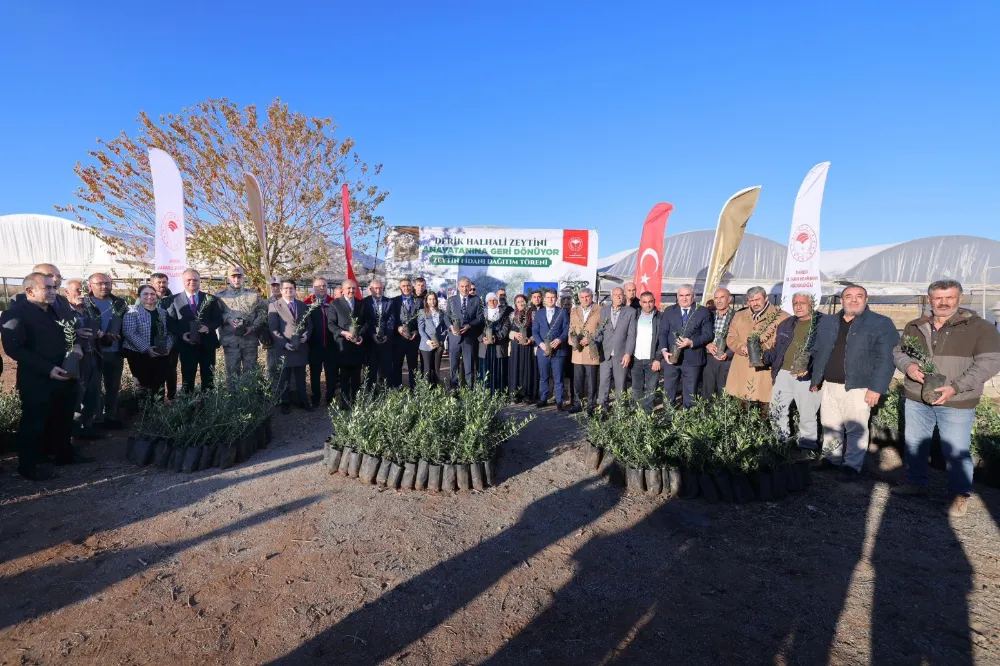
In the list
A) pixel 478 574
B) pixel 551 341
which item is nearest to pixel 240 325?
pixel 551 341

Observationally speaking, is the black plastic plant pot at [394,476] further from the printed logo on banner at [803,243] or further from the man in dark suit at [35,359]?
the printed logo on banner at [803,243]

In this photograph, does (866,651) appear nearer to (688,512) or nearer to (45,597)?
(688,512)

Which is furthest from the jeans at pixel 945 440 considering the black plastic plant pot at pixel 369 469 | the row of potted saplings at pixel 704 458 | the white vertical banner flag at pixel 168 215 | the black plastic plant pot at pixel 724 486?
the white vertical banner flag at pixel 168 215

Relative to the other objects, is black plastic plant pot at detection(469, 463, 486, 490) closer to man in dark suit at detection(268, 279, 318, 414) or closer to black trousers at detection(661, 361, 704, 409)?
black trousers at detection(661, 361, 704, 409)

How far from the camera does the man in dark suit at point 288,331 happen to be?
6.82 m

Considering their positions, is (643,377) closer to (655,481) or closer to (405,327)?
(655,481)

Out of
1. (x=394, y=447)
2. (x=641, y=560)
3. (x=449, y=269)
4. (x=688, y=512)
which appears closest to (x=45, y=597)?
(x=394, y=447)

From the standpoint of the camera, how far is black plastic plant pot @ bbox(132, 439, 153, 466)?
16.1 feet

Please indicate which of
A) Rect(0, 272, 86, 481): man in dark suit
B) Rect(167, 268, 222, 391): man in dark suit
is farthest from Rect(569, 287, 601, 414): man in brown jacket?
Rect(0, 272, 86, 481): man in dark suit

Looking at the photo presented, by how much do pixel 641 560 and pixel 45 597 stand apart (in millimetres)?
3628

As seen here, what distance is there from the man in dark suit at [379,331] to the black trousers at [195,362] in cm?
208

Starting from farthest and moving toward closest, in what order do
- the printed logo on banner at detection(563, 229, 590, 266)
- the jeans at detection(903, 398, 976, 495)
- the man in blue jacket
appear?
the printed logo on banner at detection(563, 229, 590, 266), the man in blue jacket, the jeans at detection(903, 398, 976, 495)

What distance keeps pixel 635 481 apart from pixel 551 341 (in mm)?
3050

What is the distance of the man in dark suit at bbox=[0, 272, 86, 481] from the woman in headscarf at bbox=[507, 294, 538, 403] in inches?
208
